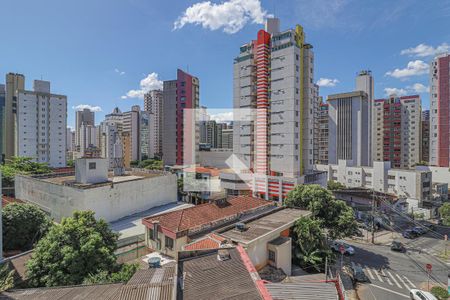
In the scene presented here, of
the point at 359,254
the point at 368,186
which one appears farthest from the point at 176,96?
the point at 359,254

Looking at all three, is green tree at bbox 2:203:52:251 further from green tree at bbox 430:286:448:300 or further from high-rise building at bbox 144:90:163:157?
high-rise building at bbox 144:90:163:157

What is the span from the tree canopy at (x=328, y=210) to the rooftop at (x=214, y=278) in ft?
46.7

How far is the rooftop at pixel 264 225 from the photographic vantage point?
14.3 meters

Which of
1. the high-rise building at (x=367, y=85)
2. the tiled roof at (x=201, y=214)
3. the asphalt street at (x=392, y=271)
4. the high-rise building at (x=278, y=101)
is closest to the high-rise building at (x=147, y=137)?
the high-rise building at (x=278, y=101)

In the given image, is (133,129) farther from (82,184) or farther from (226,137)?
(82,184)

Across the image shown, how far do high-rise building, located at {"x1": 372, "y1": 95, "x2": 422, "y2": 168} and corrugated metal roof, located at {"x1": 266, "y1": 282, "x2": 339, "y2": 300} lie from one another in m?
66.8

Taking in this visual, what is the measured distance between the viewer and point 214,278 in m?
8.28

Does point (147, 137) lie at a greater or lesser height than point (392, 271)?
greater

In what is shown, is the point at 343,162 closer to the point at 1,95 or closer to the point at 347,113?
the point at 347,113

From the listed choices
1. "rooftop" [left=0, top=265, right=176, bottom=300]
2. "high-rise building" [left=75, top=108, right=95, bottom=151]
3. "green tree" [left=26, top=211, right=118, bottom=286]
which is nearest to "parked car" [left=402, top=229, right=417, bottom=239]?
"rooftop" [left=0, top=265, right=176, bottom=300]

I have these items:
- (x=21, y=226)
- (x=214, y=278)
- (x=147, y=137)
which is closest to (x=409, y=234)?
(x=214, y=278)

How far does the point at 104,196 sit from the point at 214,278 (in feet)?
65.6

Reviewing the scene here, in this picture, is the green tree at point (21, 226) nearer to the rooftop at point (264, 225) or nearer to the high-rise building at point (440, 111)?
the rooftop at point (264, 225)

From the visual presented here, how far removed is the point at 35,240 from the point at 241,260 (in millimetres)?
18628
